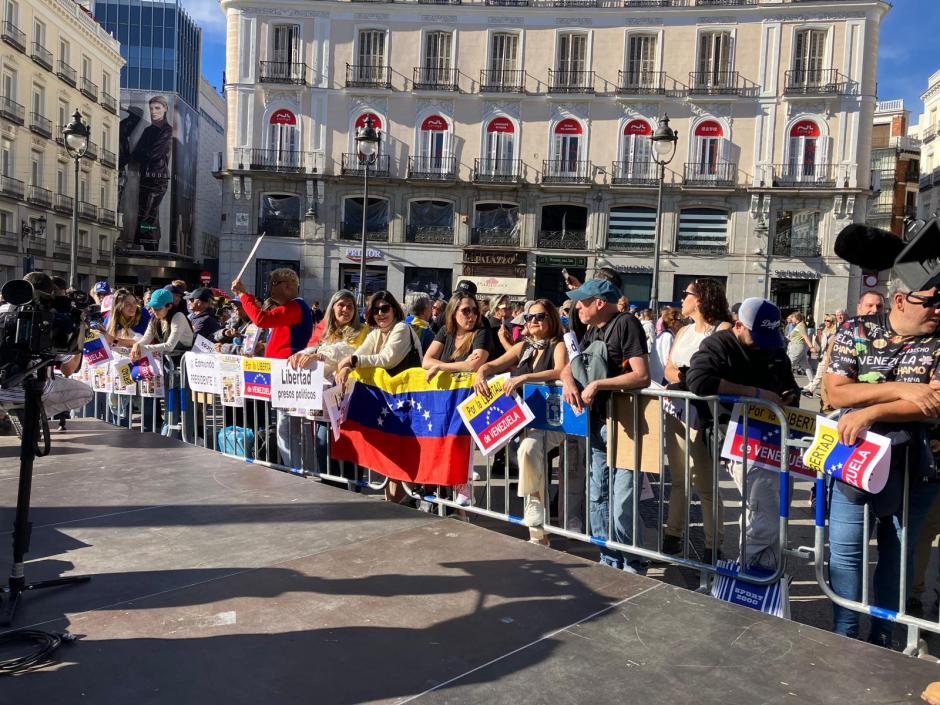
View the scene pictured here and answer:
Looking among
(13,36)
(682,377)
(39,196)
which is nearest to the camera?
(682,377)

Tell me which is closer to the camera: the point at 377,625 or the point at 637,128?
the point at 377,625

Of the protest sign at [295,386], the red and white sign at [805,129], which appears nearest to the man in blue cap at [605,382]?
the protest sign at [295,386]

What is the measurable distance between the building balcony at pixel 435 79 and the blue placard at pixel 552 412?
29045 mm

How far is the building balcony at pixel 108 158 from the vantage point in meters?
45.0

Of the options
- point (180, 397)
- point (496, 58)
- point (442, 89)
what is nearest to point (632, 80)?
point (496, 58)

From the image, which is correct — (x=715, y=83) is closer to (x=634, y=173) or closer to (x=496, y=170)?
(x=634, y=173)

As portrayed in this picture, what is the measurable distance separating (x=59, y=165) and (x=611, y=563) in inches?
1725

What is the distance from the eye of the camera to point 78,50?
41.6 metres

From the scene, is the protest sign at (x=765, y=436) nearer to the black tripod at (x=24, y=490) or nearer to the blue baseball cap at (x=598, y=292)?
the blue baseball cap at (x=598, y=292)

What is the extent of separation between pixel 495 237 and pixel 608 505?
92.2ft

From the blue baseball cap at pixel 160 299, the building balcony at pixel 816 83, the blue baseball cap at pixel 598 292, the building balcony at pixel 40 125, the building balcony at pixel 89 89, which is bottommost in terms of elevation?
the blue baseball cap at pixel 160 299

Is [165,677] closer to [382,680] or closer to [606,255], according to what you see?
[382,680]

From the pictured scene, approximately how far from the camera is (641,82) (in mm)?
31219

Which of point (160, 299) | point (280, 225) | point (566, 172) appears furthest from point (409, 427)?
point (280, 225)
